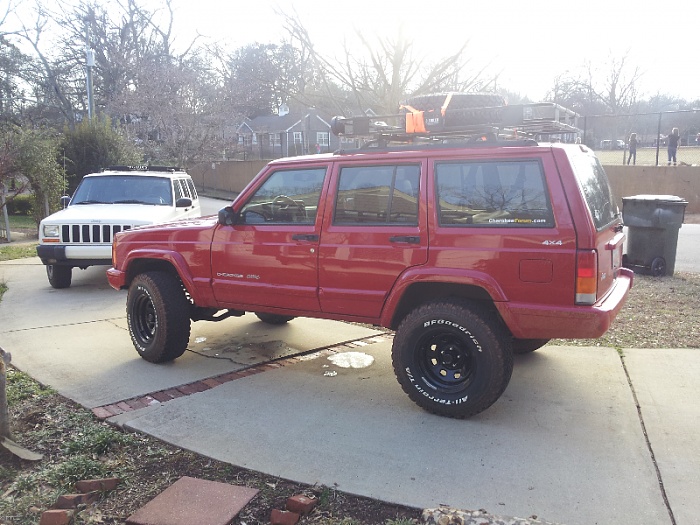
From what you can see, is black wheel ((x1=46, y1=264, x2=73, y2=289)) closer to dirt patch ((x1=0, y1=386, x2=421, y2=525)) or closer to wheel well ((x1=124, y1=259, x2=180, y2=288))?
wheel well ((x1=124, y1=259, x2=180, y2=288))

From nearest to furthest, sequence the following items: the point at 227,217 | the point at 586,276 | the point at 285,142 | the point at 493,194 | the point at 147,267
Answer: the point at 586,276, the point at 493,194, the point at 227,217, the point at 147,267, the point at 285,142

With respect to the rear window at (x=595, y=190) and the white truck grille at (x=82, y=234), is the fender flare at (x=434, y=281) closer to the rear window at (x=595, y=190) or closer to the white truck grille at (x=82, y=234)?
the rear window at (x=595, y=190)

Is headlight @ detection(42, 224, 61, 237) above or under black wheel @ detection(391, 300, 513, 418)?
above

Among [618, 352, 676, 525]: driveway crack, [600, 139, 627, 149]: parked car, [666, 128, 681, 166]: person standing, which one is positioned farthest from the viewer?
[600, 139, 627, 149]: parked car

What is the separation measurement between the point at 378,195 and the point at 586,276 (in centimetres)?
157

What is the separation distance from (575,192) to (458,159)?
82 centimetres

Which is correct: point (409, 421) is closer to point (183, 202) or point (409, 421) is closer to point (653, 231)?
point (183, 202)

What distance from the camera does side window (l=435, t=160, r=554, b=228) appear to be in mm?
3852

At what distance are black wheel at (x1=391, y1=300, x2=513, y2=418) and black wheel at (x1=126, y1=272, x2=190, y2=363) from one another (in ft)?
7.13

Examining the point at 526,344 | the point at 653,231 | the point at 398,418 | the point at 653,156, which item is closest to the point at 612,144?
the point at 653,156

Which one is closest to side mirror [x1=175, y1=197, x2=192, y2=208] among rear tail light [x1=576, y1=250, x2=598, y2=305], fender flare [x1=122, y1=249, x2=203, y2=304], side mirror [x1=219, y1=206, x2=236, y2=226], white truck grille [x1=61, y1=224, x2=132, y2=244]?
white truck grille [x1=61, y1=224, x2=132, y2=244]

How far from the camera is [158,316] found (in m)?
5.33

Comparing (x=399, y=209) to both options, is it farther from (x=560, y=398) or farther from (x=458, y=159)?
(x=560, y=398)

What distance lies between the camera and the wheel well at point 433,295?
4.12 m
